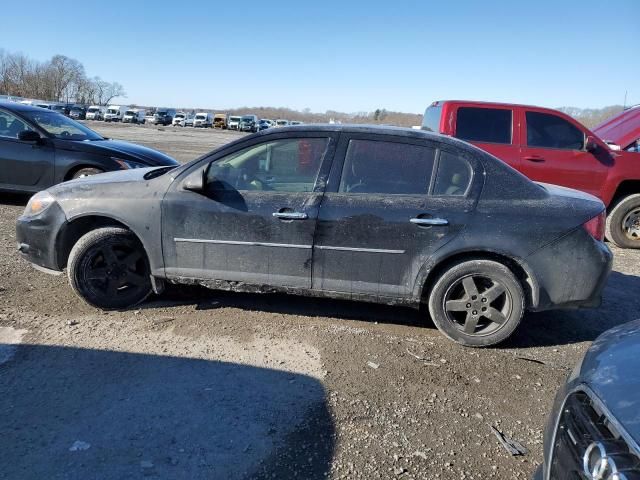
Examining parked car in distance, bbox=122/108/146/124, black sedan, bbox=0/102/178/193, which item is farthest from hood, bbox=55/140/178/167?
parked car in distance, bbox=122/108/146/124

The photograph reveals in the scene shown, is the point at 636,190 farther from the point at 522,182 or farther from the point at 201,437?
the point at 201,437

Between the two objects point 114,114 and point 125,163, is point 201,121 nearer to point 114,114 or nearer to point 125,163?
point 114,114

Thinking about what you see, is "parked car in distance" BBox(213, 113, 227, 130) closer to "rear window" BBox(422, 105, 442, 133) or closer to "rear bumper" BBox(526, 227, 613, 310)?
"rear window" BBox(422, 105, 442, 133)

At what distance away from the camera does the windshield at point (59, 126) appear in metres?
8.05

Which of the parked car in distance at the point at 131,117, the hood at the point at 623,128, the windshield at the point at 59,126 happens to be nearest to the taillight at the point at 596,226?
the hood at the point at 623,128

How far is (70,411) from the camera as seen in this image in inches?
115

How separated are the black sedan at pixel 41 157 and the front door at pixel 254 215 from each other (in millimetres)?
3892

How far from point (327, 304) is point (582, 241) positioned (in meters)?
2.23

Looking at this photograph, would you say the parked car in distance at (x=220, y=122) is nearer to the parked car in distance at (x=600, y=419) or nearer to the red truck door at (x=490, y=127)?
the red truck door at (x=490, y=127)

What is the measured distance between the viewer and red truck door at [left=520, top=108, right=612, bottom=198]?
746cm

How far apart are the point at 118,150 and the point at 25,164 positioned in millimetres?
1374

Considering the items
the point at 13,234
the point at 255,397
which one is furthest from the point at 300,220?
the point at 13,234

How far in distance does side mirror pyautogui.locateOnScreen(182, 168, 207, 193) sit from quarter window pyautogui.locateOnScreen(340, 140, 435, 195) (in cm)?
113

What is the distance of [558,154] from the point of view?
748 centimetres
